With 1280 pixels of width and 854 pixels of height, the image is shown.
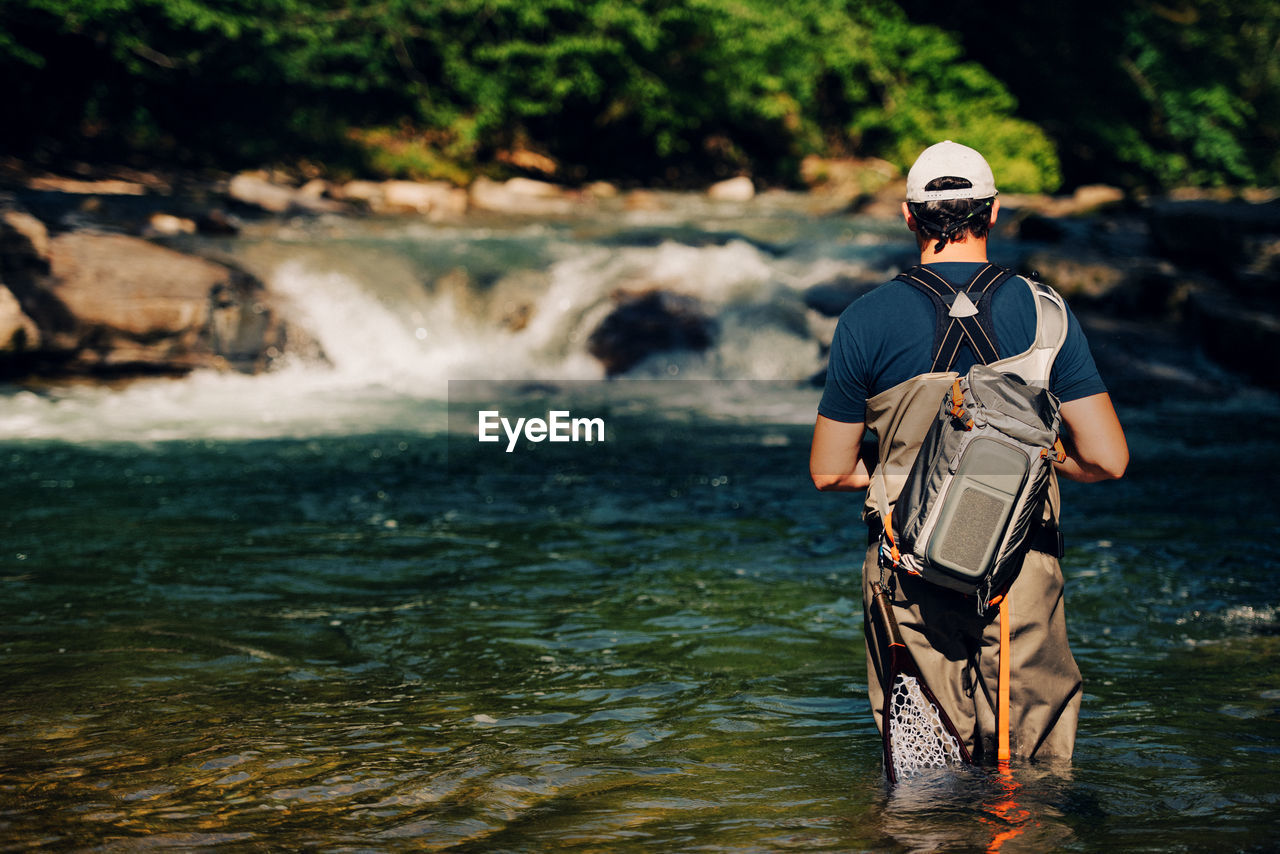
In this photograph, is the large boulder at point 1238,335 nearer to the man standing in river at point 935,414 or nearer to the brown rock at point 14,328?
the man standing in river at point 935,414

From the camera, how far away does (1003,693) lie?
3.00 m

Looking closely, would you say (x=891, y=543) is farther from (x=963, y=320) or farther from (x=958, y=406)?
(x=963, y=320)

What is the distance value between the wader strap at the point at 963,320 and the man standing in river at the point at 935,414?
0.01 metres

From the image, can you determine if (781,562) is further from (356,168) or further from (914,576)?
(356,168)

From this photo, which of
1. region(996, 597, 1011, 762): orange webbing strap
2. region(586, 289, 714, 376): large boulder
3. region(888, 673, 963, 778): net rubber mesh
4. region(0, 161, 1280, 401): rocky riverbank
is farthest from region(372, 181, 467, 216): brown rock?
region(996, 597, 1011, 762): orange webbing strap

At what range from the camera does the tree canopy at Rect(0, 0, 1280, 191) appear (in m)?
23.0

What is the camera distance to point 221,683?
15.3 feet

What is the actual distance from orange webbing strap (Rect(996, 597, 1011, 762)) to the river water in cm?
15

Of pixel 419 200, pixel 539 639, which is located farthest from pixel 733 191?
pixel 539 639

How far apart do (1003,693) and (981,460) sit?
2.05ft

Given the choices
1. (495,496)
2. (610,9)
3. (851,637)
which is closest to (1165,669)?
(851,637)

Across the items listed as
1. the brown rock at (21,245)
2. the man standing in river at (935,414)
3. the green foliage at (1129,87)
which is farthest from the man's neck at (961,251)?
the green foliage at (1129,87)

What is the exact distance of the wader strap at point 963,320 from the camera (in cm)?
291

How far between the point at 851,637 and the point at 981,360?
2.67 meters
